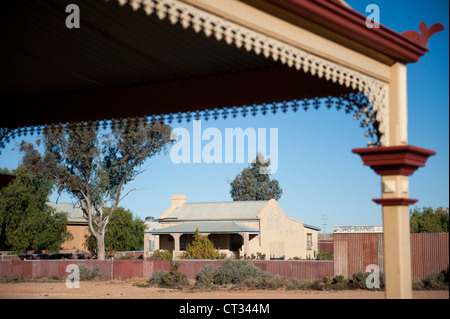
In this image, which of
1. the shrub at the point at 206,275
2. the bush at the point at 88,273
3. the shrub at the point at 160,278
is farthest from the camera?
the bush at the point at 88,273

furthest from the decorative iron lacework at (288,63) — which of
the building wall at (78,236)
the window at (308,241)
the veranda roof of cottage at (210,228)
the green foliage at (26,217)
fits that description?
the building wall at (78,236)

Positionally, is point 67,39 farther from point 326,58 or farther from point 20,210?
point 20,210

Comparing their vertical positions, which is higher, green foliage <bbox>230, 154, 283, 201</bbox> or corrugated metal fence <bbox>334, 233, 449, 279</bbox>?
green foliage <bbox>230, 154, 283, 201</bbox>

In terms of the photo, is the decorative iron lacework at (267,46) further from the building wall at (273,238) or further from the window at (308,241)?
the window at (308,241)

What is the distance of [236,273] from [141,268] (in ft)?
19.5

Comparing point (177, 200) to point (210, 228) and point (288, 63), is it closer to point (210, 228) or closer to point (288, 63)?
point (210, 228)

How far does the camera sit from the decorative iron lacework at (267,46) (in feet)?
14.9

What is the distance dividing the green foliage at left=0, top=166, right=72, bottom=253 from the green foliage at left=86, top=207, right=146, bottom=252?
463cm

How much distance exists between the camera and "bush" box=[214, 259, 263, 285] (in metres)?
25.8

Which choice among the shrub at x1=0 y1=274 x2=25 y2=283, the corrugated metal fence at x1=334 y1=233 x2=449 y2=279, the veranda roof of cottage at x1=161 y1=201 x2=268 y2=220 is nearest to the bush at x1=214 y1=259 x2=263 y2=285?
the corrugated metal fence at x1=334 y1=233 x2=449 y2=279

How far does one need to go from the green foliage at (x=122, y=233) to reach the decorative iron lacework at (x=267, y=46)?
39.9 metres

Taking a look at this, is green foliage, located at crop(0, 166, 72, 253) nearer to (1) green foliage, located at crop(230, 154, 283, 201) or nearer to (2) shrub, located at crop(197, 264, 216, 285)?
(2) shrub, located at crop(197, 264, 216, 285)

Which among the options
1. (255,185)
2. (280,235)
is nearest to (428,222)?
(280,235)
